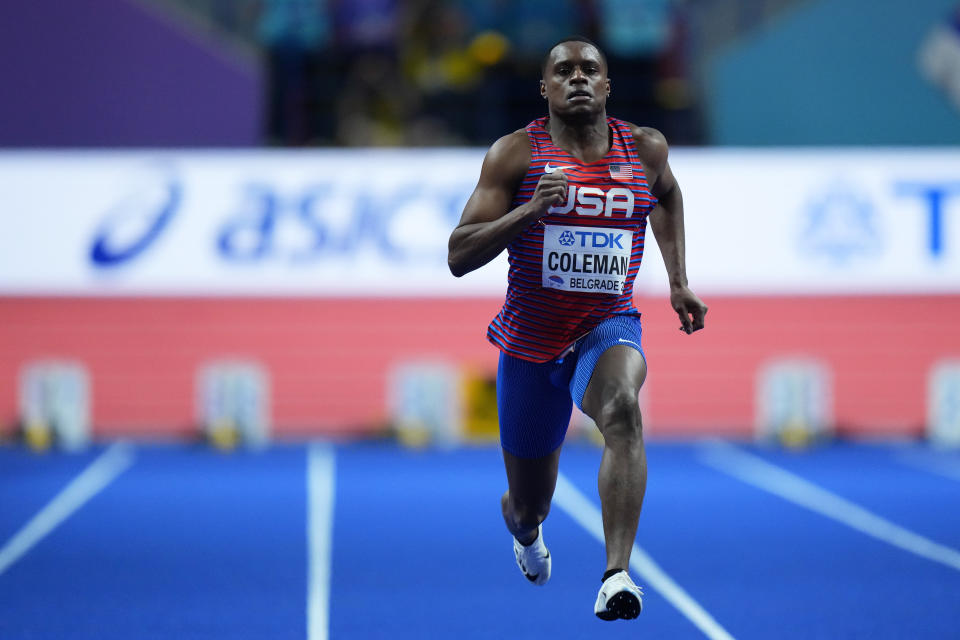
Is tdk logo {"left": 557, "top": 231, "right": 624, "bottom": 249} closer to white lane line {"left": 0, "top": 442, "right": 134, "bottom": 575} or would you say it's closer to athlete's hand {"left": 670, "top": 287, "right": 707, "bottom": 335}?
athlete's hand {"left": 670, "top": 287, "right": 707, "bottom": 335}

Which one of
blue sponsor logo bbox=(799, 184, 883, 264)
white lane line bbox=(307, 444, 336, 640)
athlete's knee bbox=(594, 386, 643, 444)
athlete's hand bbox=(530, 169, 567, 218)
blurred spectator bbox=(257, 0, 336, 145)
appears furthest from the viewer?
blurred spectator bbox=(257, 0, 336, 145)

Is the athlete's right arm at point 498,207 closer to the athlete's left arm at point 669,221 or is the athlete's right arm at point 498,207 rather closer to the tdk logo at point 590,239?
the tdk logo at point 590,239

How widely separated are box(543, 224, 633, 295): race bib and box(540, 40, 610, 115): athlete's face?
36 centimetres

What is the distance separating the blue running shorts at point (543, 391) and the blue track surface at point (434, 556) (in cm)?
82

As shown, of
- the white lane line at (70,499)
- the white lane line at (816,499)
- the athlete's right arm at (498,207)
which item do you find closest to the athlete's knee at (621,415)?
the athlete's right arm at (498,207)

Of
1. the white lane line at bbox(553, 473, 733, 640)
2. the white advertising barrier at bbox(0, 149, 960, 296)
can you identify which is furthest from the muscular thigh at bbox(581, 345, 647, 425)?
the white advertising barrier at bbox(0, 149, 960, 296)

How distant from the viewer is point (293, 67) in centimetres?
1205

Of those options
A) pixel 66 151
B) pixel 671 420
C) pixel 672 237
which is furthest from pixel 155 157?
pixel 672 237

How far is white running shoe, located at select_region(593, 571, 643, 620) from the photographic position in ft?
10.6

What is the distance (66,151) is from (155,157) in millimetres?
671

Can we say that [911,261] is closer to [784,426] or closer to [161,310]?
[784,426]

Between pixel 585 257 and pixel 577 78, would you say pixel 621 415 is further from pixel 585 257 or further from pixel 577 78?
pixel 577 78

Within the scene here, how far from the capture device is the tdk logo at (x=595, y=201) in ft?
12.1

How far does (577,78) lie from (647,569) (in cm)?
271
